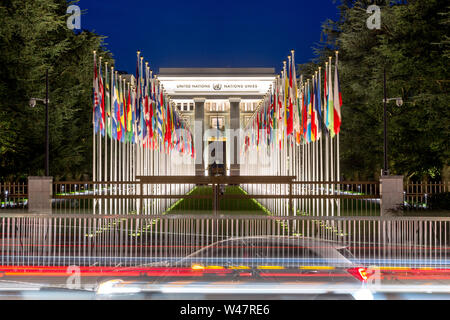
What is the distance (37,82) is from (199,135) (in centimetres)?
7423

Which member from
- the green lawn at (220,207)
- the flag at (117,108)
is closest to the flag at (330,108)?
the green lawn at (220,207)

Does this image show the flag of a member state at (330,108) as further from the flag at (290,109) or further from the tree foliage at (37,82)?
the tree foliage at (37,82)

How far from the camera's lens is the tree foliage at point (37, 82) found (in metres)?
32.7

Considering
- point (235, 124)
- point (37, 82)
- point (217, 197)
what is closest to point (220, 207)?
point (217, 197)

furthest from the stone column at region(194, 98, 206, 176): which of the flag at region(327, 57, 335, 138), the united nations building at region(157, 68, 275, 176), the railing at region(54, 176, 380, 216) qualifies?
the flag at region(327, 57, 335, 138)

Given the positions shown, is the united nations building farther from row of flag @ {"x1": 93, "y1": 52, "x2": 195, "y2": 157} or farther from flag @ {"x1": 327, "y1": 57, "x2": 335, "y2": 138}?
flag @ {"x1": 327, "y1": 57, "x2": 335, "y2": 138}

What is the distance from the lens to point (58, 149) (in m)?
37.1

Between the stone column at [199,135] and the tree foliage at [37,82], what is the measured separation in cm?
6122

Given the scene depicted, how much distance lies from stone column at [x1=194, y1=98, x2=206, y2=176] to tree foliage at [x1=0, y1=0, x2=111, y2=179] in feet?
201

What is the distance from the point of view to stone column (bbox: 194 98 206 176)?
346ft

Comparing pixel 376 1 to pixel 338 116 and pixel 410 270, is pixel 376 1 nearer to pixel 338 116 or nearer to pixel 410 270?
pixel 338 116

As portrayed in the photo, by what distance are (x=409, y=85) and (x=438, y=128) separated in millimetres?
3573

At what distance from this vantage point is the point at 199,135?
109 m
